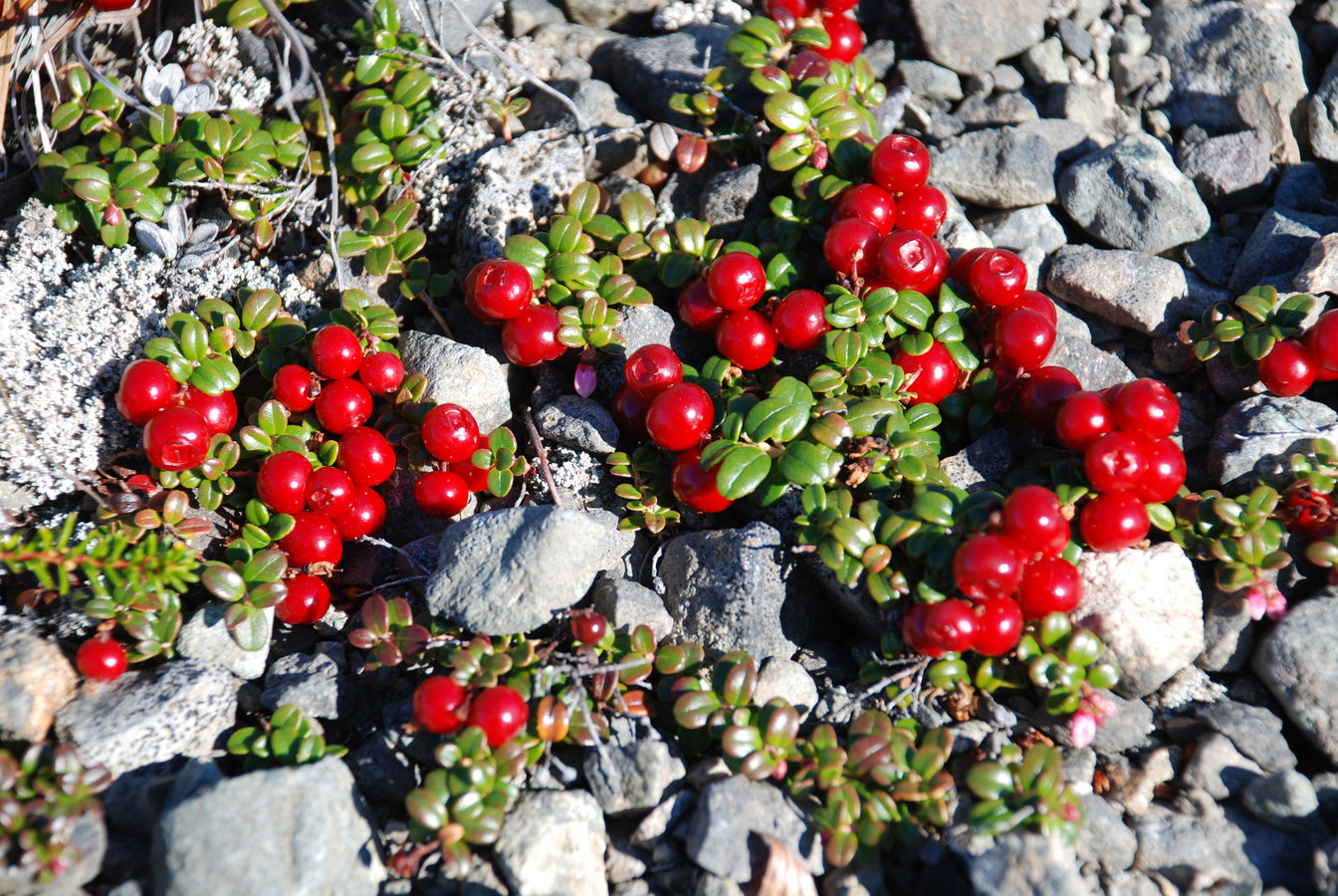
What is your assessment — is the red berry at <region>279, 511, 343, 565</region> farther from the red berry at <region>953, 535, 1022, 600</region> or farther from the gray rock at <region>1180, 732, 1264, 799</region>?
the gray rock at <region>1180, 732, 1264, 799</region>

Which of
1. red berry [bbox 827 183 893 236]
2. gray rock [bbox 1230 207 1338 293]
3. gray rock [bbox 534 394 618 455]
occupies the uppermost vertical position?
red berry [bbox 827 183 893 236]

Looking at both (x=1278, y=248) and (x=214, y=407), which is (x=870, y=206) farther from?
(x=214, y=407)

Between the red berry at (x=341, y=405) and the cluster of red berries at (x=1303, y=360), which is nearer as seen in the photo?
A: the cluster of red berries at (x=1303, y=360)

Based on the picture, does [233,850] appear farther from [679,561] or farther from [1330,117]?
[1330,117]

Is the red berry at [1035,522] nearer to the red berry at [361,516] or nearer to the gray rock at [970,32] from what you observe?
the red berry at [361,516]

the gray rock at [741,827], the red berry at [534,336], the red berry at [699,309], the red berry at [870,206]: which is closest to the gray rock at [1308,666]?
the gray rock at [741,827]

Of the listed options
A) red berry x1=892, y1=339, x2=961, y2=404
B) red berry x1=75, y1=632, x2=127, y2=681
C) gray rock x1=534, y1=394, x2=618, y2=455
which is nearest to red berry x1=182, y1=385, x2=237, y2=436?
red berry x1=75, y1=632, x2=127, y2=681

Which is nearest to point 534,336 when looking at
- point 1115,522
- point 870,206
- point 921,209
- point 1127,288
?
point 870,206
